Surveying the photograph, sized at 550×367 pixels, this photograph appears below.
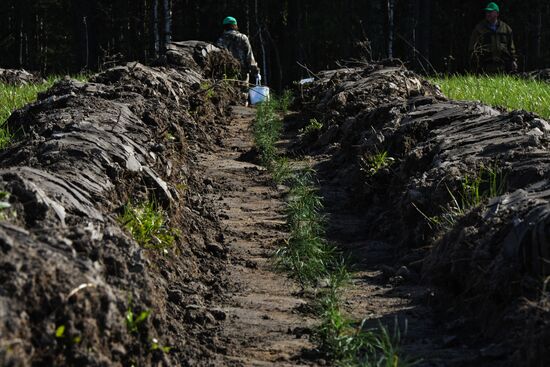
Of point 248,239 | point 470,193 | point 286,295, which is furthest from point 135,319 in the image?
point 248,239

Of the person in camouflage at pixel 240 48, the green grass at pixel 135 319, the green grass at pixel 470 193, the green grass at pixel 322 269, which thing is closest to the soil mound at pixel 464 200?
the green grass at pixel 470 193

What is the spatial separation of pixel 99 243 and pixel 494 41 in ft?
45.1

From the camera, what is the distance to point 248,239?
680 centimetres

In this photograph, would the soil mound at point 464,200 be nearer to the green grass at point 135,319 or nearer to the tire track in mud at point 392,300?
the tire track in mud at point 392,300

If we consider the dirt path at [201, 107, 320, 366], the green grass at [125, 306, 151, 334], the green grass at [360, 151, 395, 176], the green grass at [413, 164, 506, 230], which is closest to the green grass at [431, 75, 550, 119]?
the green grass at [360, 151, 395, 176]

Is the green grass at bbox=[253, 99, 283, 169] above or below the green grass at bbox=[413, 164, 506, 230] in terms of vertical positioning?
below

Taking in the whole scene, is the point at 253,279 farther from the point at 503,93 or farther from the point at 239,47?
the point at 239,47

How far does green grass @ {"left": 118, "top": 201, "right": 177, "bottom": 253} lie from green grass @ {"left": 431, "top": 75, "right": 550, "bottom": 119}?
4.55 meters

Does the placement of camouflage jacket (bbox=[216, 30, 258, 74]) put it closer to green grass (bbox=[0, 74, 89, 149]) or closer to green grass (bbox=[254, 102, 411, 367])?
green grass (bbox=[0, 74, 89, 149])

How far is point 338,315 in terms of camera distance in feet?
15.4

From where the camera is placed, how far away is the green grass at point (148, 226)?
5090mm

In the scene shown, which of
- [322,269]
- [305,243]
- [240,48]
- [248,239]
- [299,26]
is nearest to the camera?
[322,269]

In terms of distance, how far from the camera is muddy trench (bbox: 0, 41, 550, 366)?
3514 millimetres

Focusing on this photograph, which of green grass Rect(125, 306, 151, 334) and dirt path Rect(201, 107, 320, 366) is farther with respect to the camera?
dirt path Rect(201, 107, 320, 366)
